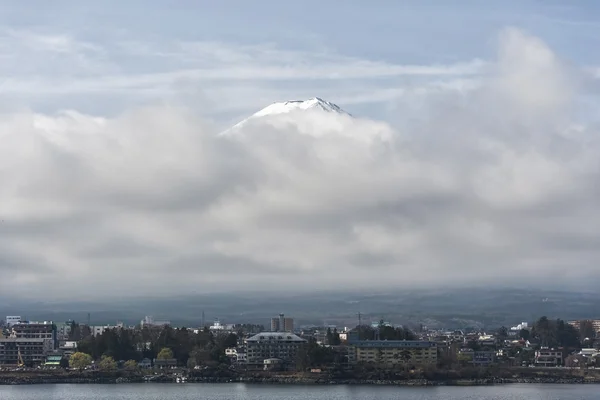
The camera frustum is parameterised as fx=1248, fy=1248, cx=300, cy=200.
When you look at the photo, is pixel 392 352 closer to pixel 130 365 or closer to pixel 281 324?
pixel 130 365

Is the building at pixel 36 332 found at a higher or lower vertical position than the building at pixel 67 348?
higher

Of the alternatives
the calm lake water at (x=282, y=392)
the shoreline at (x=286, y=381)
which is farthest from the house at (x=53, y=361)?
the calm lake water at (x=282, y=392)

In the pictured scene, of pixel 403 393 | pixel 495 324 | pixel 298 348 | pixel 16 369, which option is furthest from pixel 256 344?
pixel 495 324

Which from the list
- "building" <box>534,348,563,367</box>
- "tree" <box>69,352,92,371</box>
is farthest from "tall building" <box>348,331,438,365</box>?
"tree" <box>69,352,92,371</box>

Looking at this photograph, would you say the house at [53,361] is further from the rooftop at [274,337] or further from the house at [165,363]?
the rooftop at [274,337]

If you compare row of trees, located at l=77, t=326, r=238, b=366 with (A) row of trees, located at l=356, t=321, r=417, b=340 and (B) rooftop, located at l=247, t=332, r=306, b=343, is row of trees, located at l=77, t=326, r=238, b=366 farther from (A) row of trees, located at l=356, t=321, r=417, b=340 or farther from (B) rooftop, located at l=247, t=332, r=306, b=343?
(A) row of trees, located at l=356, t=321, r=417, b=340

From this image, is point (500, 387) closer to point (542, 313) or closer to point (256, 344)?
point (256, 344)
